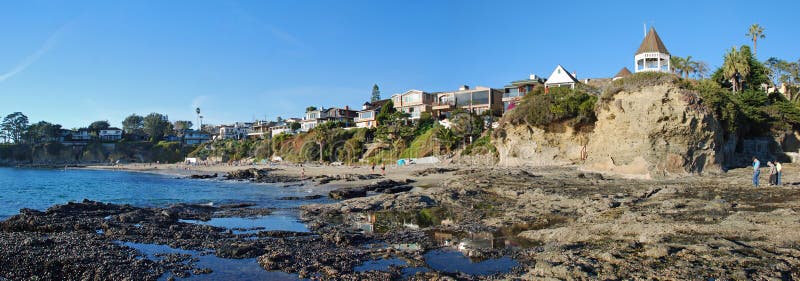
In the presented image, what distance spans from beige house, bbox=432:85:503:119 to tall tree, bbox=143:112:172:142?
3595 inches

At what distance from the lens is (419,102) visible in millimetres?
76688

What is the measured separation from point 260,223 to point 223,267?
624cm

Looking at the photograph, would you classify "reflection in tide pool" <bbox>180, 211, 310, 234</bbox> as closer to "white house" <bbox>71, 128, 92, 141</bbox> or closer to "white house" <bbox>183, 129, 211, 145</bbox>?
"white house" <bbox>183, 129, 211, 145</bbox>

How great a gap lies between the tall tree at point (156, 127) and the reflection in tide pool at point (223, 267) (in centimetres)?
12847

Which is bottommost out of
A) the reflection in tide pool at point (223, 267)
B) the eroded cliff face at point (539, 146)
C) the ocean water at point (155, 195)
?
the ocean water at point (155, 195)

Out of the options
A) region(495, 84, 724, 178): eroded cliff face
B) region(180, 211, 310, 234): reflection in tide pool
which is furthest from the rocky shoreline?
region(495, 84, 724, 178): eroded cliff face

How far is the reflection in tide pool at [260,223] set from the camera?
14219 mm

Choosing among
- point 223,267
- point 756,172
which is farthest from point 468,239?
point 756,172

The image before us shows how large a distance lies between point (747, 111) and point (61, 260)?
41451 millimetres

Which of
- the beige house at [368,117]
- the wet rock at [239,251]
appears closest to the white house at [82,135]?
the beige house at [368,117]

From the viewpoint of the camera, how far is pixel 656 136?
81.9 feet

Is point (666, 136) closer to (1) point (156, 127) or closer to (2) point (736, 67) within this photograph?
(2) point (736, 67)

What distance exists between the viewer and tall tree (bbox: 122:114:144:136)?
433 ft

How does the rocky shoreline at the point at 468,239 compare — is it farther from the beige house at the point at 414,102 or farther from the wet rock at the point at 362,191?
the beige house at the point at 414,102
